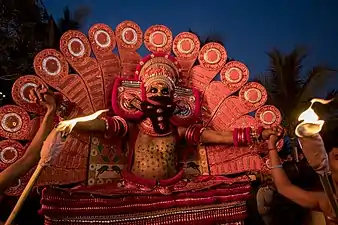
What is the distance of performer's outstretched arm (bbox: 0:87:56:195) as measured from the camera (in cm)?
209

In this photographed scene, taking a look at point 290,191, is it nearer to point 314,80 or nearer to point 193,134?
point 193,134

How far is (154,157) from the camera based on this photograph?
3.49 m

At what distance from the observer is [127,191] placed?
2957mm

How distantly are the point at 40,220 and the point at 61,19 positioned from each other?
353 centimetres

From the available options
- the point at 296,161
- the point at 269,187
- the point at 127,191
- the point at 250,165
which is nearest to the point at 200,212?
the point at 127,191

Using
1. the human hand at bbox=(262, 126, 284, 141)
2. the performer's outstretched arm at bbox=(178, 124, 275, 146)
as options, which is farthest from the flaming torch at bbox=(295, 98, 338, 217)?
the performer's outstretched arm at bbox=(178, 124, 275, 146)

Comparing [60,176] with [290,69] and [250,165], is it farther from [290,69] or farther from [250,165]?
[290,69]

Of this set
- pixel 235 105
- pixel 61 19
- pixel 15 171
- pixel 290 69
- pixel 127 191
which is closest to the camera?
pixel 15 171

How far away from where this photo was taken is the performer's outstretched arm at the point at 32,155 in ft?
6.87

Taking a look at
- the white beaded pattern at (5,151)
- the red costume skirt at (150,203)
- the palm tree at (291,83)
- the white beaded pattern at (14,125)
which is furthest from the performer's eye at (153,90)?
the palm tree at (291,83)

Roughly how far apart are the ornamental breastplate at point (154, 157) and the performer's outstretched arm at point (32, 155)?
3.43 ft

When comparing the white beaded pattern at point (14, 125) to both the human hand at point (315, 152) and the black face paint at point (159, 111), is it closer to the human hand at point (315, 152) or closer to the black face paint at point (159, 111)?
the black face paint at point (159, 111)

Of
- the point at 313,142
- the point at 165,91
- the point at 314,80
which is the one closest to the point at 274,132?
the point at 165,91

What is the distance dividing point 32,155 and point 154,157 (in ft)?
4.59
